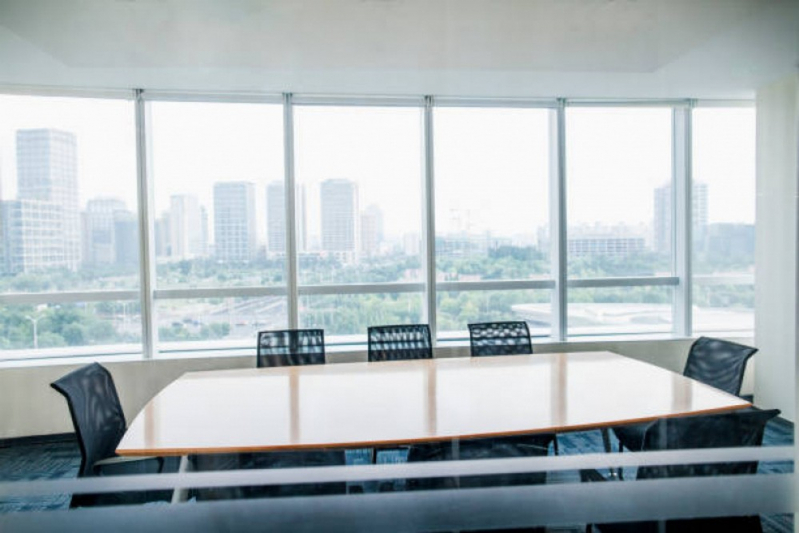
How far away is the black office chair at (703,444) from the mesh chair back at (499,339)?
163 centimetres

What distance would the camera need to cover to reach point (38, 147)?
2736mm

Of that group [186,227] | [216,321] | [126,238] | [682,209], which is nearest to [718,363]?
[682,209]

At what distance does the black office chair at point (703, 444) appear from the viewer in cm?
106

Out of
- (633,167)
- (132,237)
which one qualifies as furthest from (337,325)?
(633,167)

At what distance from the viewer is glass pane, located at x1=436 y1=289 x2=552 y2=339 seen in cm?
369

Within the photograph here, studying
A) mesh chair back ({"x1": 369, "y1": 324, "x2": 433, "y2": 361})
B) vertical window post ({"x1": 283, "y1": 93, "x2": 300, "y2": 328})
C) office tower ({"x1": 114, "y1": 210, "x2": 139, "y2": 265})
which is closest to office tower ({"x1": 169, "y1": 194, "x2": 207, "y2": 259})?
office tower ({"x1": 114, "y1": 210, "x2": 139, "y2": 265})

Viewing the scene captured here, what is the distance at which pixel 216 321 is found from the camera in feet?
10.7

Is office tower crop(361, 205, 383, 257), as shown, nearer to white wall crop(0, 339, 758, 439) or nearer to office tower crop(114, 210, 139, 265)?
white wall crop(0, 339, 758, 439)

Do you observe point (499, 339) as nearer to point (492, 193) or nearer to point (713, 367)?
point (713, 367)

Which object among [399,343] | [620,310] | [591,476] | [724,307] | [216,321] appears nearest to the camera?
[591,476]

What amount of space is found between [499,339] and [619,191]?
1625mm

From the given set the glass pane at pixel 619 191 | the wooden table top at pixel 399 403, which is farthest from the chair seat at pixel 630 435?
the glass pane at pixel 619 191

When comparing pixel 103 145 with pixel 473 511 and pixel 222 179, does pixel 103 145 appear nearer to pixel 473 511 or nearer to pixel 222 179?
pixel 222 179

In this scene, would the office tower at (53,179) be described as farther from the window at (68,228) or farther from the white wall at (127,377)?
the white wall at (127,377)
